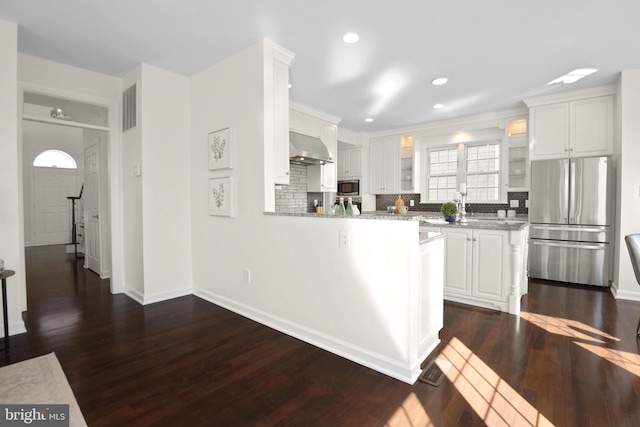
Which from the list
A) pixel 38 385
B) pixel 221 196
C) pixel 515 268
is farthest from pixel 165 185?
pixel 515 268

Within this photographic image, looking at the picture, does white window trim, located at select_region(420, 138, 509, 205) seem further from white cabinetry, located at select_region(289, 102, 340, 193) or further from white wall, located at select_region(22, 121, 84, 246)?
white wall, located at select_region(22, 121, 84, 246)

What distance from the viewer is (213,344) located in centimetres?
255

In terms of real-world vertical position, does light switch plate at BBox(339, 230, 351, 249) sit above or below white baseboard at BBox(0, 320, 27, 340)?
above

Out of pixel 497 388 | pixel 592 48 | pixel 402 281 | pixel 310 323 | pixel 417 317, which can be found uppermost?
pixel 592 48

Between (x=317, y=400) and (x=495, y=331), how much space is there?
180 cm

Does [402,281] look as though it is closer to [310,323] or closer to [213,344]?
[310,323]

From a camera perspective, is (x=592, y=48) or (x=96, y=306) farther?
(x=96, y=306)

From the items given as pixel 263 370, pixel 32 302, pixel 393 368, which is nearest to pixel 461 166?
pixel 393 368

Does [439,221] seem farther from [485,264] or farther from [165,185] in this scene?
[165,185]

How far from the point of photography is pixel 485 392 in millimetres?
1914

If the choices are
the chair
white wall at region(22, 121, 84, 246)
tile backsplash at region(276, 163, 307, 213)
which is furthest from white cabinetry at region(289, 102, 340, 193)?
white wall at region(22, 121, 84, 246)

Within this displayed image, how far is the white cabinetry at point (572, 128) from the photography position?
4211 mm

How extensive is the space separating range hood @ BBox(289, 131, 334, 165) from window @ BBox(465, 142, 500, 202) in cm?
258

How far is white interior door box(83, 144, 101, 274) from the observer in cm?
471
